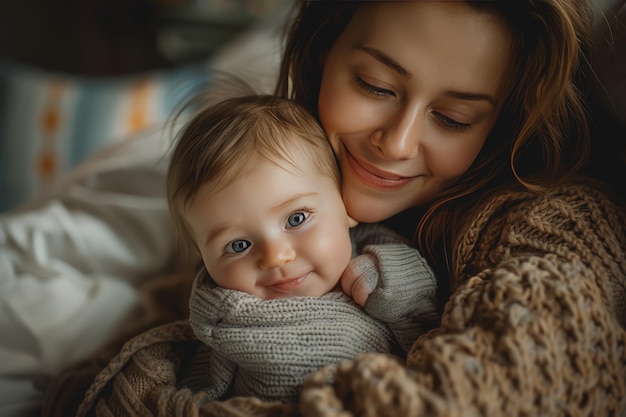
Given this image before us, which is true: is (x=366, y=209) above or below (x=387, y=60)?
below

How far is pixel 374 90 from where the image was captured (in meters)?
0.85

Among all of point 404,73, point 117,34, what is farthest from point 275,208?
point 117,34

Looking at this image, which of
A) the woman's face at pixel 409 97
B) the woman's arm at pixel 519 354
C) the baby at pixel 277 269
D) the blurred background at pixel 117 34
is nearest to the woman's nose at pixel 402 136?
the woman's face at pixel 409 97

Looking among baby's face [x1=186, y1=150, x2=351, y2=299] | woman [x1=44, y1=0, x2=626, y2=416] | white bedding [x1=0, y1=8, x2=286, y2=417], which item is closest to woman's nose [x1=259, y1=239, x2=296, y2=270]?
baby's face [x1=186, y1=150, x2=351, y2=299]

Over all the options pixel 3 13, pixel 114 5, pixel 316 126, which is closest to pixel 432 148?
pixel 316 126

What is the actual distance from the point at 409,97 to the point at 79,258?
82 centimetres

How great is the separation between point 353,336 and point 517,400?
0.83 feet

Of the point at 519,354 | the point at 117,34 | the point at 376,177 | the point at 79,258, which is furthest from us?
the point at 117,34


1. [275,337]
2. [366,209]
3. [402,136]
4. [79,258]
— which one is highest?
[402,136]

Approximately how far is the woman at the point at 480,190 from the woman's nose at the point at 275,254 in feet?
0.48

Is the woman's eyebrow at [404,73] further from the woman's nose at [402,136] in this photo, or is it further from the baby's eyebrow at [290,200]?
the baby's eyebrow at [290,200]

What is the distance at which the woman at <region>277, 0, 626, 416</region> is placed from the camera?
2.02ft

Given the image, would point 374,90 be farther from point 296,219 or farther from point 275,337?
point 275,337

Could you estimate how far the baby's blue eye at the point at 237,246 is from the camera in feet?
2.73
